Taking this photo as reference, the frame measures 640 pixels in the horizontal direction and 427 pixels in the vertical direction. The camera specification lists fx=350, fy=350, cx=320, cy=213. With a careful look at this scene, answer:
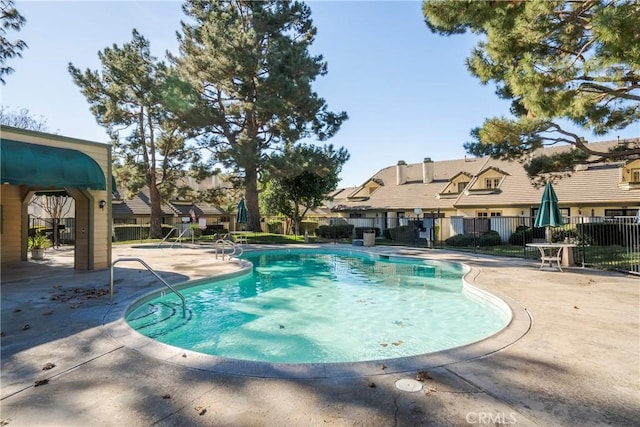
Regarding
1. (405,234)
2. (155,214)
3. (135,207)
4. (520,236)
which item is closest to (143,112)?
(155,214)

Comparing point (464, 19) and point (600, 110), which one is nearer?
point (464, 19)

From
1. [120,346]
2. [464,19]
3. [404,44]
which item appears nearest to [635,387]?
[120,346]

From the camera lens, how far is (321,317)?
845 centimetres

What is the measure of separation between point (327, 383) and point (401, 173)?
3304 cm

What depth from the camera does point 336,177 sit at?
29172 millimetres

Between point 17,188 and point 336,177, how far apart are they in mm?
20452

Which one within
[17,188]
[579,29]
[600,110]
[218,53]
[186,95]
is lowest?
[17,188]

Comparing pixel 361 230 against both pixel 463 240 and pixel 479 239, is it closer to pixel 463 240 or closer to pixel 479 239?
pixel 463 240

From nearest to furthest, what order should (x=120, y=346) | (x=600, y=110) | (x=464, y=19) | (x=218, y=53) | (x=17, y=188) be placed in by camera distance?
(x=120, y=346), (x=464, y=19), (x=600, y=110), (x=17, y=188), (x=218, y=53)

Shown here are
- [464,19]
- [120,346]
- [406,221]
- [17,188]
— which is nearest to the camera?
[120,346]

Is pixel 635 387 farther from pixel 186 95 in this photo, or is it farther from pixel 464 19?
pixel 186 95

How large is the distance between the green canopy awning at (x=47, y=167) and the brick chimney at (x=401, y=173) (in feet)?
93.2

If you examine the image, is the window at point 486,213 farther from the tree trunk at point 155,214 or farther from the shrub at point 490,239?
the tree trunk at point 155,214

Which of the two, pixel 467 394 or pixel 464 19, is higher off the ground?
pixel 464 19
